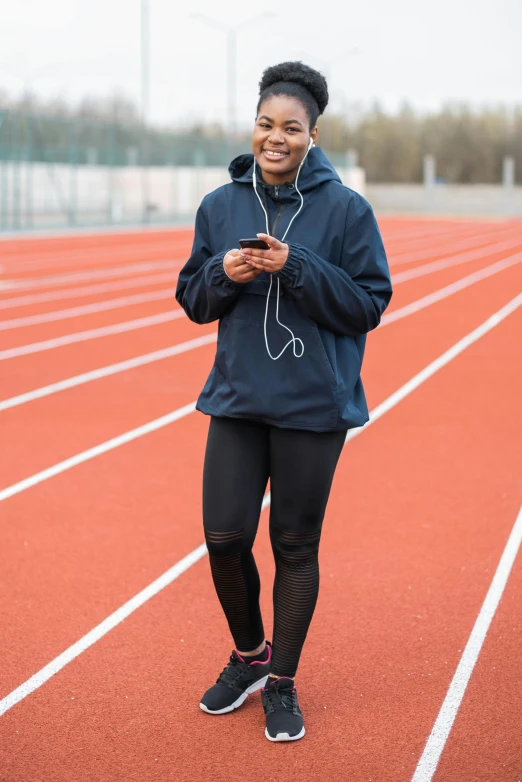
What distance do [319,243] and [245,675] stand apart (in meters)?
1.49

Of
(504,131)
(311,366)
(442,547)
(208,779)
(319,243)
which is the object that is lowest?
(504,131)

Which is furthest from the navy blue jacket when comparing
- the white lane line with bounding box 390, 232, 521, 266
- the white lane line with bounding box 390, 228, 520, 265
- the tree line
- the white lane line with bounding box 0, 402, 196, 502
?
the tree line

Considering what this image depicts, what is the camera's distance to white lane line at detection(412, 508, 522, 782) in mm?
3350

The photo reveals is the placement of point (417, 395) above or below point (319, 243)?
below

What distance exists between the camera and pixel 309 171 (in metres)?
3.33

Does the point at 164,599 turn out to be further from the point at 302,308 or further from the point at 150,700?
the point at 302,308

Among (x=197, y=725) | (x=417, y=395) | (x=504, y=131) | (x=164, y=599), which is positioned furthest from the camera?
(x=504, y=131)

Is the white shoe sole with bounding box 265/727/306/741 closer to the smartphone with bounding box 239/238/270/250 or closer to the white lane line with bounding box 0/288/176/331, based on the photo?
the smartphone with bounding box 239/238/270/250

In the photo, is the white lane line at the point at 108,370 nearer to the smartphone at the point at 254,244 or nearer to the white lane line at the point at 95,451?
the white lane line at the point at 95,451

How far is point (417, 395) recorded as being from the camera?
944 centimetres

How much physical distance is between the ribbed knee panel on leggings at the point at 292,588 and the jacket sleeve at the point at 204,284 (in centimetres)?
73

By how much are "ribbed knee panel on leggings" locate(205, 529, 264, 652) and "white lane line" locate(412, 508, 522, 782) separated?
26.4 inches

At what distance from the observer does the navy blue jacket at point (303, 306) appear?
3281mm

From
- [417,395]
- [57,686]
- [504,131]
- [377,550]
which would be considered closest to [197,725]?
[57,686]
